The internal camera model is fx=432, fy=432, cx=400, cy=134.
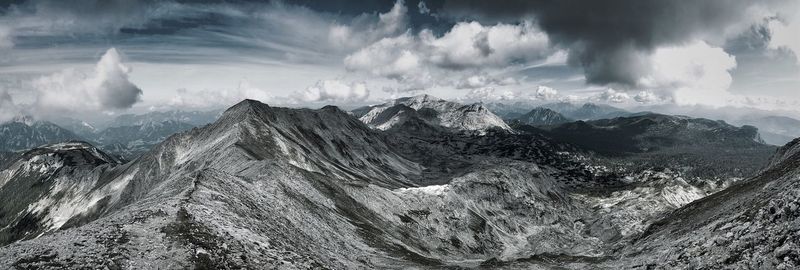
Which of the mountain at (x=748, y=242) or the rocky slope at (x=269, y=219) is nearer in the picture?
the mountain at (x=748, y=242)

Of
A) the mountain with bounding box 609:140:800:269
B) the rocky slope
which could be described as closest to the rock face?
the rocky slope

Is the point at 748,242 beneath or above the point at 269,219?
above

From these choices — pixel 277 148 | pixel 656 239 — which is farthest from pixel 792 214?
pixel 277 148

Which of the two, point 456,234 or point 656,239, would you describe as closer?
point 656,239

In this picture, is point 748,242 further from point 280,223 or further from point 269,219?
point 269,219

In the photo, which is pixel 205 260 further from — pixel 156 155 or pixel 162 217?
pixel 156 155

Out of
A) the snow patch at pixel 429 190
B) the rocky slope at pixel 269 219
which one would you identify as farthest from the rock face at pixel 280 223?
the snow patch at pixel 429 190

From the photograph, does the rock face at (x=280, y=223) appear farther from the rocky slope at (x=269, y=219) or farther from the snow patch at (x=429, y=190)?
the snow patch at (x=429, y=190)

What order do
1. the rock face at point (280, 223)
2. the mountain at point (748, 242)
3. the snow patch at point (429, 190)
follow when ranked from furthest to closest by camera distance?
the snow patch at point (429, 190) < the rock face at point (280, 223) < the mountain at point (748, 242)

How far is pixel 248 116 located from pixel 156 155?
41.4 metres

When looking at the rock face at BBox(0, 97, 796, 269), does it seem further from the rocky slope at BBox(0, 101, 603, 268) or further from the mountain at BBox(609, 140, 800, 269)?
the mountain at BBox(609, 140, 800, 269)

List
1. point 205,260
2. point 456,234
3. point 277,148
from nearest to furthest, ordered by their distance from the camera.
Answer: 1. point 205,260
2. point 456,234
3. point 277,148

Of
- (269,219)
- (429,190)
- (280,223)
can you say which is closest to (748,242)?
(280,223)

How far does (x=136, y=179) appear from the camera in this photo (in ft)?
560
